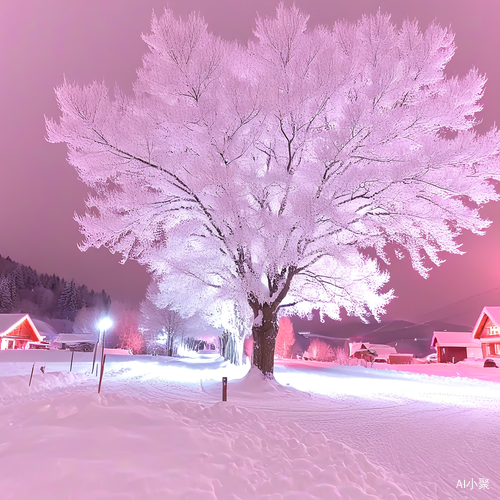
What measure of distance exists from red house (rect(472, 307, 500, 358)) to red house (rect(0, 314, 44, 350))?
61.1m

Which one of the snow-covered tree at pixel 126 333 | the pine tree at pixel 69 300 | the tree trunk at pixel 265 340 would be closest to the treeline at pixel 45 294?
the pine tree at pixel 69 300

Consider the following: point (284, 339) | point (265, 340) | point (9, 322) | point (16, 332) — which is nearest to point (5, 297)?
point (16, 332)

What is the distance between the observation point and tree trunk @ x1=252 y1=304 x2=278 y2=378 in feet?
48.7

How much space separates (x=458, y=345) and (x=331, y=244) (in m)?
51.2

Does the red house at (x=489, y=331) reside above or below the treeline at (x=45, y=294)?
below

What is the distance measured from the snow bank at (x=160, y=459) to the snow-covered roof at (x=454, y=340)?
188 feet

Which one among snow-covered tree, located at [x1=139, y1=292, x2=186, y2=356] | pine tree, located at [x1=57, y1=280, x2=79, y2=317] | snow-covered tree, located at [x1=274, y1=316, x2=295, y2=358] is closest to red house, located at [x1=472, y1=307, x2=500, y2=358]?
snow-covered tree, located at [x1=139, y1=292, x2=186, y2=356]

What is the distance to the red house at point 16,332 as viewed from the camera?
52062 millimetres

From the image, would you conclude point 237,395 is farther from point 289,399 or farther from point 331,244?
point 331,244

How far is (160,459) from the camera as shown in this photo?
14.4ft

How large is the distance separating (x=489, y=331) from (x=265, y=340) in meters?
39.6

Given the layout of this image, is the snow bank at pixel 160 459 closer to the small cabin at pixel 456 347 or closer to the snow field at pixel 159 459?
the snow field at pixel 159 459

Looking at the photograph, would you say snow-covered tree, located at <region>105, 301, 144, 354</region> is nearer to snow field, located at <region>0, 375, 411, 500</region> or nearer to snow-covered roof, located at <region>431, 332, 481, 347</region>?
snow-covered roof, located at <region>431, 332, 481, 347</region>

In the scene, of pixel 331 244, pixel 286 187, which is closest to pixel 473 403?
pixel 331 244
